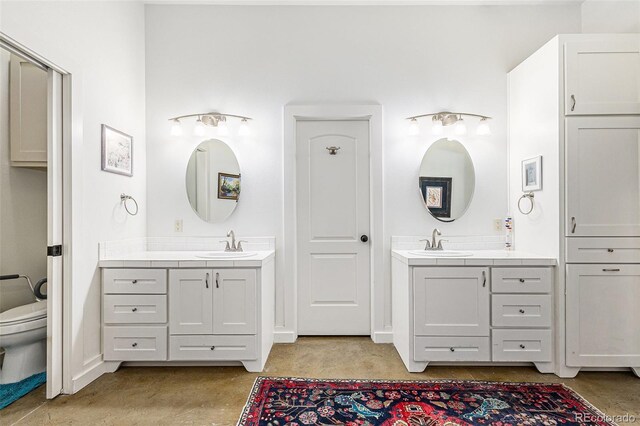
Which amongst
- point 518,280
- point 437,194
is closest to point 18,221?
point 437,194

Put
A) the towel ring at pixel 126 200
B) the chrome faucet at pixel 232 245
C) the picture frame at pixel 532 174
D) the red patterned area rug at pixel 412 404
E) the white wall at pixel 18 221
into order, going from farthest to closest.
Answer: the chrome faucet at pixel 232 245 < the towel ring at pixel 126 200 < the picture frame at pixel 532 174 < the white wall at pixel 18 221 < the red patterned area rug at pixel 412 404

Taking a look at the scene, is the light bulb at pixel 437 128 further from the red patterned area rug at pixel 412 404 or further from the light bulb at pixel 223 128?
the red patterned area rug at pixel 412 404

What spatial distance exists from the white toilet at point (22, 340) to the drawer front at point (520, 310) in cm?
299

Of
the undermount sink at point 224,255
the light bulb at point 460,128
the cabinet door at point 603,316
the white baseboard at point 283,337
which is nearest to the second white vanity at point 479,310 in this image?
the cabinet door at point 603,316

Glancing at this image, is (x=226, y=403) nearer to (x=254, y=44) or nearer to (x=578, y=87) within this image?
(x=254, y=44)

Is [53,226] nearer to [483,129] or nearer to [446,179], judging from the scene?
[446,179]

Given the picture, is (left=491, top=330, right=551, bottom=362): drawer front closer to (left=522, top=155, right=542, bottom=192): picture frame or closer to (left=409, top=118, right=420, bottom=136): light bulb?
(left=522, top=155, right=542, bottom=192): picture frame

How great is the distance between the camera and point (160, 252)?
119 inches

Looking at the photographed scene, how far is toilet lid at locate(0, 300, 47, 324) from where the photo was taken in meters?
2.20

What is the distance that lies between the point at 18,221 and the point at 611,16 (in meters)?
4.69

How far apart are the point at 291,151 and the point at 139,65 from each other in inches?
58.6

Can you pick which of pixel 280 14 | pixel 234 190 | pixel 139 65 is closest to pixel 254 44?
pixel 280 14

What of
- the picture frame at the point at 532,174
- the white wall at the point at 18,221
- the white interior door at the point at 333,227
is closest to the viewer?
the white wall at the point at 18,221

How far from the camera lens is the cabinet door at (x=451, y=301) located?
2.47 m
